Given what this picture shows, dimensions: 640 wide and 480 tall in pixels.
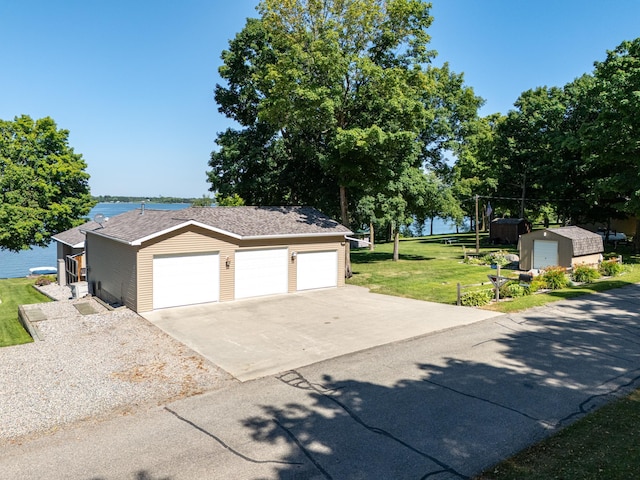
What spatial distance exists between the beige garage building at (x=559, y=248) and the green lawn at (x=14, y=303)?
2539 cm

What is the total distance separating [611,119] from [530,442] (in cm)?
2857

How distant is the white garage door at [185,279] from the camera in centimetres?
1633

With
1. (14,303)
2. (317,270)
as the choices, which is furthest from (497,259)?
(14,303)

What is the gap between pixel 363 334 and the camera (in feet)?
44.0

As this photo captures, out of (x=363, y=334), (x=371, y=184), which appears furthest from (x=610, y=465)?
(x=371, y=184)

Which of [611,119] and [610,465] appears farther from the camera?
[611,119]

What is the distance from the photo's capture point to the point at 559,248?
82.0 ft

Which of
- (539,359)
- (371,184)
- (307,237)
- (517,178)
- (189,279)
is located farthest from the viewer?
(517,178)

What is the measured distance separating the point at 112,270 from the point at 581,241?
2468 cm

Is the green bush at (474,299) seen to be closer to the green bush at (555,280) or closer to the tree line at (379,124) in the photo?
the green bush at (555,280)

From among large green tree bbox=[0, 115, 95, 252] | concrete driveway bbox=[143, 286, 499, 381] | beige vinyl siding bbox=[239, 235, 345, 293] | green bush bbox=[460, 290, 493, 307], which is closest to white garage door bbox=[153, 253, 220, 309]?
concrete driveway bbox=[143, 286, 499, 381]

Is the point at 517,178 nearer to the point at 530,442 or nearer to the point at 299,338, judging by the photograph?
the point at 299,338

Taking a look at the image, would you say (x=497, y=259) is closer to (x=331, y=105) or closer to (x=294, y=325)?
(x=331, y=105)

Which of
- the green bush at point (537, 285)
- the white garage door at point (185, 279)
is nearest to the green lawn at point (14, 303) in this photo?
the white garage door at point (185, 279)
